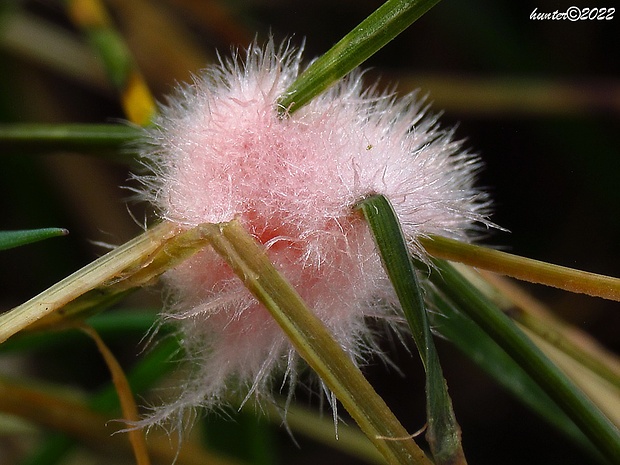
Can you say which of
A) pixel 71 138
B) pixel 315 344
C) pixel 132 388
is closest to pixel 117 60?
pixel 71 138

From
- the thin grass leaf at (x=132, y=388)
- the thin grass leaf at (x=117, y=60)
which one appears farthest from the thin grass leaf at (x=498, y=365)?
the thin grass leaf at (x=117, y=60)

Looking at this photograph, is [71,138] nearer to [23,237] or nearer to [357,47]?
[23,237]

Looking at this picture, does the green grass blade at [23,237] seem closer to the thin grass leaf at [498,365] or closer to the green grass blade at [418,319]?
the green grass blade at [418,319]

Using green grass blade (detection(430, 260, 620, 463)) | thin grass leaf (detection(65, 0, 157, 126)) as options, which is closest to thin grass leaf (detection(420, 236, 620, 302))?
green grass blade (detection(430, 260, 620, 463))

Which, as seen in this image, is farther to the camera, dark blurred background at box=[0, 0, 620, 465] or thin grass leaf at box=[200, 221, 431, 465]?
dark blurred background at box=[0, 0, 620, 465]

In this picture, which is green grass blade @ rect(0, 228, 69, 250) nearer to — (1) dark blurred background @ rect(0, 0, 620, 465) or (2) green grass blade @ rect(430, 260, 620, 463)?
(2) green grass blade @ rect(430, 260, 620, 463)

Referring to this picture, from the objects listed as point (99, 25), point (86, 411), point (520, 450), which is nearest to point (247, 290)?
point (86, 411)

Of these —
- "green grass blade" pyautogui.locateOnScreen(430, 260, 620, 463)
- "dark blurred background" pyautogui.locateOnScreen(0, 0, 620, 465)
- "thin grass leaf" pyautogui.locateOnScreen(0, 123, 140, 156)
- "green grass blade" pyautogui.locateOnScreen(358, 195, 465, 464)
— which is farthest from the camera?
"dark blurred background" pyautogui.locateOnScreen(0, 0, 620, 465)

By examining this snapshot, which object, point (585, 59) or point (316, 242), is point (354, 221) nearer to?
point (316, 242)
